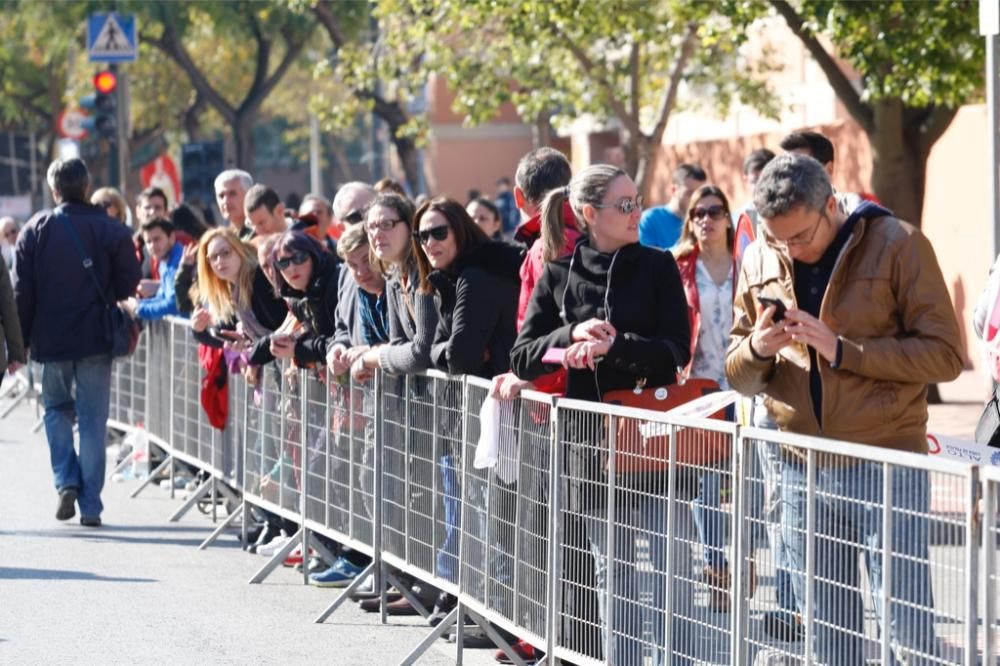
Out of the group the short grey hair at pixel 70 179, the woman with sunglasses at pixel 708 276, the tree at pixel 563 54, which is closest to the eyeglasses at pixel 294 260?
the woman with sunglasses at pixel 708 276

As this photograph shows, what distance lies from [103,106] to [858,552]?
2001cm

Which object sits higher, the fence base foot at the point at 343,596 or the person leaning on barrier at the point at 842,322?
the person leaning on barrier at the point at 842,322

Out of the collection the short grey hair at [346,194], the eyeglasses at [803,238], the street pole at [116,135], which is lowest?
the eyeglasses at [803,238]

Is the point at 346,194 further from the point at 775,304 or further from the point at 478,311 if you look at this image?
the point at 775,304

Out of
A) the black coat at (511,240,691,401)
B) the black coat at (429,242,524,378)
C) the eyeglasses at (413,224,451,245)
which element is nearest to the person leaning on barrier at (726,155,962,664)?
the black coat at (511,240,691,401)

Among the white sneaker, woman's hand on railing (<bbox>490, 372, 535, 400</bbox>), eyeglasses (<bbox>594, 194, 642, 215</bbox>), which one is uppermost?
eyeglasses (<bbox>594, 194, 642, 215</bbox>)

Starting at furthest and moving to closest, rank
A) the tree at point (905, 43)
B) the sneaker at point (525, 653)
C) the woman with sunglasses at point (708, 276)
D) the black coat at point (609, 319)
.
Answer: the tree at point (905, 43) → the woman with sunglasses at point (708, 276) → the sneaker at point (525, 653) → the black coat at point (609, 319)

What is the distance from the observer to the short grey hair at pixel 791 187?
19.5 feet

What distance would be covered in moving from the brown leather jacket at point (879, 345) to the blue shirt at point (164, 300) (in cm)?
790

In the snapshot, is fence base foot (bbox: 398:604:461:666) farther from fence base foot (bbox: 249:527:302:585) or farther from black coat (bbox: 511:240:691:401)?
fence base foot (bbox: 249:527:302:585)

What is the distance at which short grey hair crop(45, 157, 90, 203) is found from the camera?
12344 millimetres

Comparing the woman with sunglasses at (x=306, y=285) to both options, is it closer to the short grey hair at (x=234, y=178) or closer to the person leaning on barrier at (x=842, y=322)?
the short grey hair at (x=234, y=178)

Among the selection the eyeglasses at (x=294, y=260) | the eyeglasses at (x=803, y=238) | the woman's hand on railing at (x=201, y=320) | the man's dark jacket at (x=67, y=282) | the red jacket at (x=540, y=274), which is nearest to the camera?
the eyeglasses at (x=803, y=238)

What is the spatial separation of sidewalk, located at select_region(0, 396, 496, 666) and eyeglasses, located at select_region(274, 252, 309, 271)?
1.58 metres
